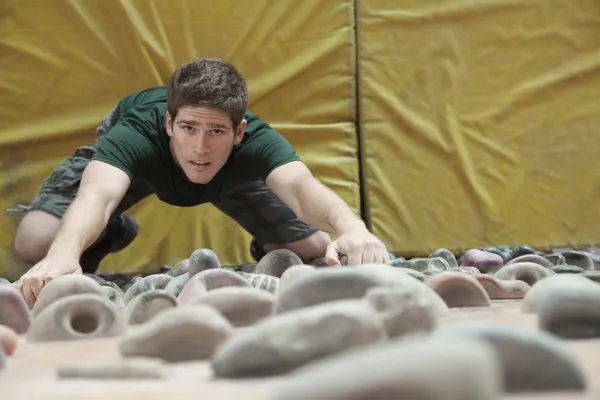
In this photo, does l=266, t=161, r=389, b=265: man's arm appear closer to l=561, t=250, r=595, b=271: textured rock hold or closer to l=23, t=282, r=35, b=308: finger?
l=23, t=282, r=35, b=308: finger

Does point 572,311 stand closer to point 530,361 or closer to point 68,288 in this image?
point 530,361

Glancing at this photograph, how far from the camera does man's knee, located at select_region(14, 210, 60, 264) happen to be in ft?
7.97

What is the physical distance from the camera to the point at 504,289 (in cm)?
136

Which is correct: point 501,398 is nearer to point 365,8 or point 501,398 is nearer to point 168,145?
point 168,145

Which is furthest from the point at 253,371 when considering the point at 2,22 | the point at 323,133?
the point at 2,22

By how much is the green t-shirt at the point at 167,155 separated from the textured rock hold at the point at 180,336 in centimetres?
135

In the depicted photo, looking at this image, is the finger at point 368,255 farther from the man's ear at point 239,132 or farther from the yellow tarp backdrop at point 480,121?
the yellow tarp backdrop at point 480,121

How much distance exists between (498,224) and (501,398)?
263cm

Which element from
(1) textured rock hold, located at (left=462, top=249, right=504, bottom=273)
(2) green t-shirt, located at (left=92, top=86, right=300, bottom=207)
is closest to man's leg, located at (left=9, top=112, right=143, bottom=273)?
(2) green t-shirt, located at (left=92, top=86, right=300, bottom=207)

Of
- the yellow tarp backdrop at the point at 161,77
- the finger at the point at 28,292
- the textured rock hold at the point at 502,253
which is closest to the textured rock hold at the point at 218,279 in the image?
the finger at the point at 28,292

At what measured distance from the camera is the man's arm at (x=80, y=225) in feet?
5.05

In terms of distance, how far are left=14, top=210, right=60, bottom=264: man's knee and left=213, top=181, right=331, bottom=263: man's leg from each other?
19.1 inches

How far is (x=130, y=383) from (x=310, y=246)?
2018mm

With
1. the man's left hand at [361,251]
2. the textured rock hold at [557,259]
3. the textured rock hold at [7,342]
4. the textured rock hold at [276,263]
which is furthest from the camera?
the textured rock hold at [557,259]
